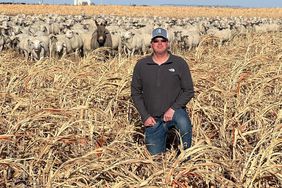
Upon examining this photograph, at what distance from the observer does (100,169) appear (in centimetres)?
390

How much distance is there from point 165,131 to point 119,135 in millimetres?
520

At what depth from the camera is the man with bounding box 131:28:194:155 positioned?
520cm

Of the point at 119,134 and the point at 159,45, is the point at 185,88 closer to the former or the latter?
the point at 159,45

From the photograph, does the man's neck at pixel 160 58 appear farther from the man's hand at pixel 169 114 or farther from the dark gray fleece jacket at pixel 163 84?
the man's hand at pixel 169 114

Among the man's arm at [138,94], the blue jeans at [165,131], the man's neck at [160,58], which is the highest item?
the man's neck at [160,58]

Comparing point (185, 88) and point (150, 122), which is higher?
point (185, 88)

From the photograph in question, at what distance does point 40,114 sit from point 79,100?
6.01 ft

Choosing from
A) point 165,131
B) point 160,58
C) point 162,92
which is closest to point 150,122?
point 165,131

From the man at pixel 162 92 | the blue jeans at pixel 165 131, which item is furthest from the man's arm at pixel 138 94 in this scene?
the blue jeans at pixel 165 131

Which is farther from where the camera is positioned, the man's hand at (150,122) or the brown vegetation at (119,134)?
the man's hand at (150,122)

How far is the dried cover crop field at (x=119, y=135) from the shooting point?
3695 mm

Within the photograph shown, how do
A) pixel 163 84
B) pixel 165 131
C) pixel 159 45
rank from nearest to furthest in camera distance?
1. pixel 159 45
2. pixel 163 84
3. pixel 165 131

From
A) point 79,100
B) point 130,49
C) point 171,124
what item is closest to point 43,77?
point 79,100

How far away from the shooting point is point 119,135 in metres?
5.16
